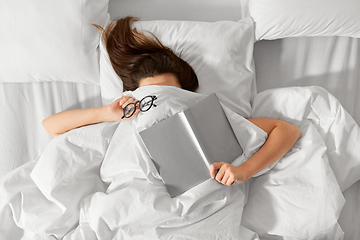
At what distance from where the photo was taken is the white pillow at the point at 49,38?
40.4 inches

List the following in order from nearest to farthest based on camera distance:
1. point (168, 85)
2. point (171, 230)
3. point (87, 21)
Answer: point (171, 230)
point (168, 85)
point (87, 21)

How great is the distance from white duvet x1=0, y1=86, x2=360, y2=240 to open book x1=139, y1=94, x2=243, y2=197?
0.04m

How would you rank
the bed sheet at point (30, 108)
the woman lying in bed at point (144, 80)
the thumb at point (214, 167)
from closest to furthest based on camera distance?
the thumb at point (214, 167), the woman lying in bed at point (144, 80), the bed sheet at point (30, 108)

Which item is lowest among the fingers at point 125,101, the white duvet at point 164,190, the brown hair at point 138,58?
the white duvet at point 164,190

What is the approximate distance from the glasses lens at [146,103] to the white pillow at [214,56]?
0.24 m

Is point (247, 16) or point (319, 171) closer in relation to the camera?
point (319, 171)

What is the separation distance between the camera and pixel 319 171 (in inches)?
34.2

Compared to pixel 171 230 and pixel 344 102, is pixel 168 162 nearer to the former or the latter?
pixel 171 230

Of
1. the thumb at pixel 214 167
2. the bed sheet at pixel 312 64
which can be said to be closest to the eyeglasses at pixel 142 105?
the thumb at pixel 214 167

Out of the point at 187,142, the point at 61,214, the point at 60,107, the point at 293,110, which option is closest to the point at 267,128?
the point at 293,110

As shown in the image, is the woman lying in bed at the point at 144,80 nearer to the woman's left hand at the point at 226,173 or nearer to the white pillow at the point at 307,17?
the woman's left hand at the point at 226,173

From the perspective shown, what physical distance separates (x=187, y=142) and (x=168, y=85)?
0.78ft

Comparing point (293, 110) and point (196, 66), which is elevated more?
point (196, 66)

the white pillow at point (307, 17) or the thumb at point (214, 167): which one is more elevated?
the white pillow at point (307, 17)
